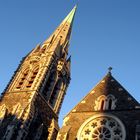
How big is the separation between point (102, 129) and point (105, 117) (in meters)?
1.02

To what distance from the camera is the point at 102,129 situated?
22.1 m

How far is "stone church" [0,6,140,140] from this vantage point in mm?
22172

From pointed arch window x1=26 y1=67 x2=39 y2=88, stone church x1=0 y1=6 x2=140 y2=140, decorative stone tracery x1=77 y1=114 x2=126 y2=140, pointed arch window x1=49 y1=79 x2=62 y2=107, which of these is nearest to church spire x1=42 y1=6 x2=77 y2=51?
stone church x1=0 y1=6 x2=140 y2=140

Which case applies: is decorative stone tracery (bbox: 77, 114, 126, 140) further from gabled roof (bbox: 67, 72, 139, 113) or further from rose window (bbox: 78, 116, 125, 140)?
gabled roof (bbox: 67, 72, 139, 113)

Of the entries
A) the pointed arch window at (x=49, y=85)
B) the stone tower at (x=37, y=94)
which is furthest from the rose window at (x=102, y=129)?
the pointed arch window at (x=49, y=85)

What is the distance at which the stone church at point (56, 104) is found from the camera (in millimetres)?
22172

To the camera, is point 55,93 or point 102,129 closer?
point 102,129

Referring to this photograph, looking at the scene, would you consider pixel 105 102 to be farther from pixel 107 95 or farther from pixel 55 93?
pixel 55 93

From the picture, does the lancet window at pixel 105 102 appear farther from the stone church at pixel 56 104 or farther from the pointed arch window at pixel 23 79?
the pointed arch window at pixel 23 79

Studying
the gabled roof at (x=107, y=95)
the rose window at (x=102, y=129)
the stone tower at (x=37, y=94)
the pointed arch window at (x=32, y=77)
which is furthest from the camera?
the pointed arch window at (x=32, y=77)

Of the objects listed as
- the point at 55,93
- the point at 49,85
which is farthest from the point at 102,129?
the point at 55,93

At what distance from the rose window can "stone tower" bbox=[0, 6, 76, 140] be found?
6999 millimetres

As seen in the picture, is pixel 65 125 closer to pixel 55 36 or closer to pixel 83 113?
pixel 83 113

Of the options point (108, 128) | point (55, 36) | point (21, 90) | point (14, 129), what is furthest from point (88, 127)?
point (55, 36)
